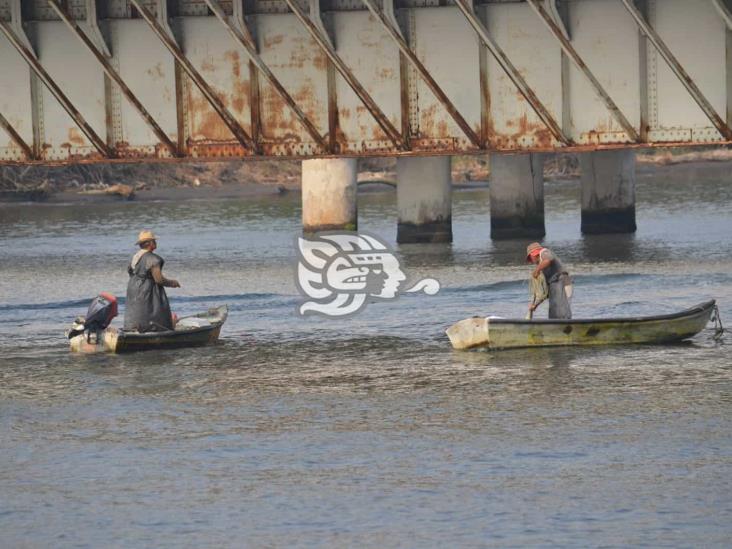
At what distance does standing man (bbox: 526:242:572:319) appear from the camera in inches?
1019

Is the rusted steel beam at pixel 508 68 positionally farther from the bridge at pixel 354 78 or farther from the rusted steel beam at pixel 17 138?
the rusted steel beam at pixel 17 138

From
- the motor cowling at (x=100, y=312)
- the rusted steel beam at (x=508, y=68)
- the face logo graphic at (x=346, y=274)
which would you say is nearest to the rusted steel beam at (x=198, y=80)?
the face logo graphic at (x=346, y=274)

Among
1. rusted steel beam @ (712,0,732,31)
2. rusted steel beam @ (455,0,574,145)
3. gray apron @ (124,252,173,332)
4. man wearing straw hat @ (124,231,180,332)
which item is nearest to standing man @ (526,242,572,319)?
man wearing straw hat @ (124,231,180,332)

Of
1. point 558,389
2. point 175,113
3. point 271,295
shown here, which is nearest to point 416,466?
point 558,389

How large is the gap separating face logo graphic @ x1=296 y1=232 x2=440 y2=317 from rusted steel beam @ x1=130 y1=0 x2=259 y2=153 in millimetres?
3370

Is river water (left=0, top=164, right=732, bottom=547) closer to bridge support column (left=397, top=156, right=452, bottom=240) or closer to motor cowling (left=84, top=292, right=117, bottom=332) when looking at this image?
motor cowling (left=84, top=292, right=117, bottom=332)

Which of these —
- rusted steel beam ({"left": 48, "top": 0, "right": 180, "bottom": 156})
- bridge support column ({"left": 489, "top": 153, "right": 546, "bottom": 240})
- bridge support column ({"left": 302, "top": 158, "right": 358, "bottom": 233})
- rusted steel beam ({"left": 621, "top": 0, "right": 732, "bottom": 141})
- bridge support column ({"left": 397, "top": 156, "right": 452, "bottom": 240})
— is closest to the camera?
rusted steel beam ({"left": 621, "top": 0, "right": 732, "bottom": 141})

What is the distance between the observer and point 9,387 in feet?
80.5

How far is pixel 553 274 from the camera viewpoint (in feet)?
85.3

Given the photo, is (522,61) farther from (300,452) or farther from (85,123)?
(300,452)

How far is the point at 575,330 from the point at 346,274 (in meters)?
15.1

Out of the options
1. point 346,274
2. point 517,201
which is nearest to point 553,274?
point 346,274

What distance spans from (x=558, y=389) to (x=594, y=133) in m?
14.7

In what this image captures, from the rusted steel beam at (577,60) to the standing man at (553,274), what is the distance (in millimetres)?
10197
